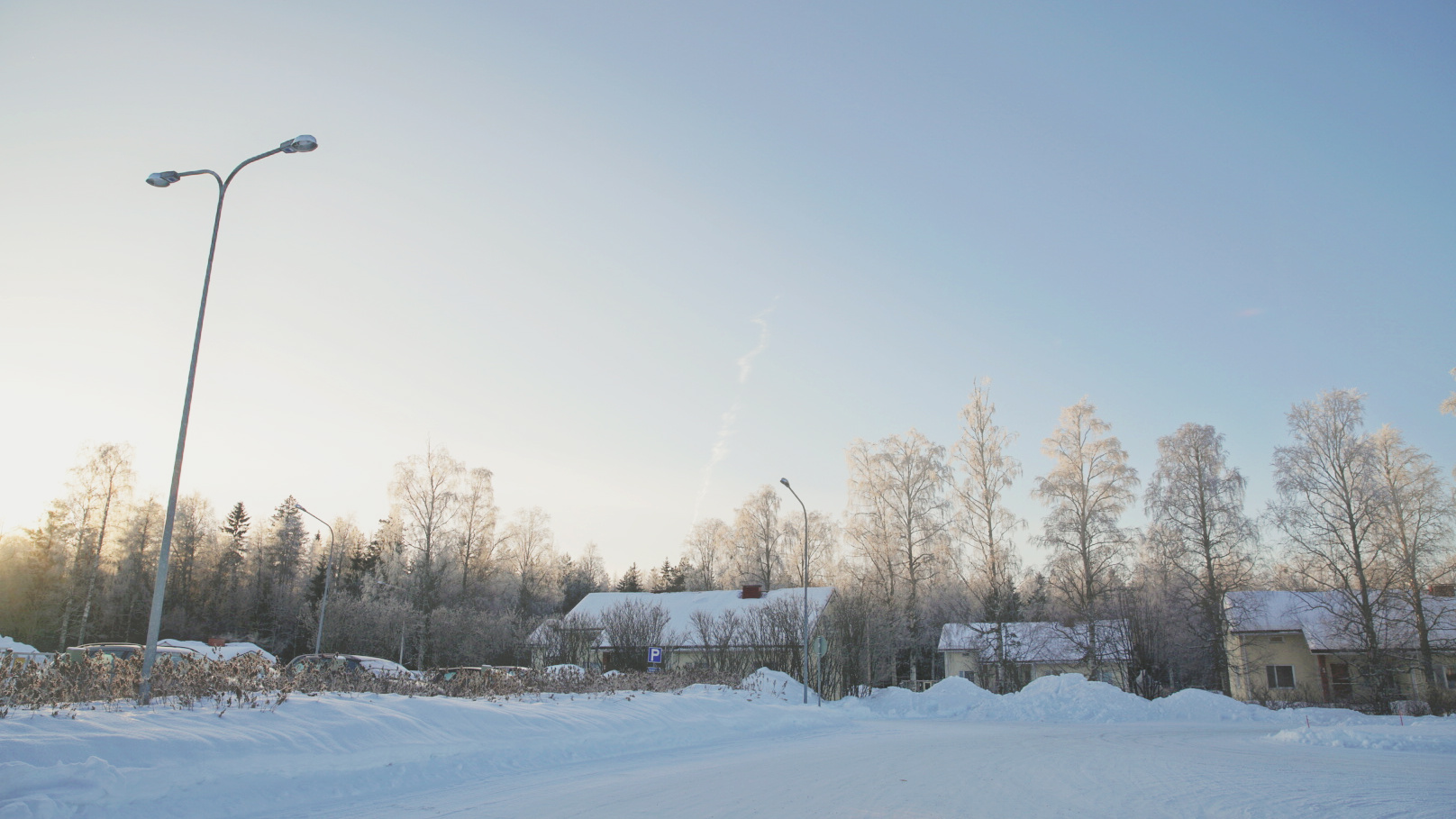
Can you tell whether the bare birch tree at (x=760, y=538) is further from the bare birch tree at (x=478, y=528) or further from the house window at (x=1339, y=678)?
the house window at (x=1339, y=678)

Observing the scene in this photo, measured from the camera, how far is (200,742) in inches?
346

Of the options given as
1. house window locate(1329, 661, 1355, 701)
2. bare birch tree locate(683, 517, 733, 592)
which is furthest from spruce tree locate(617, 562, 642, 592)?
Result: house window locate(1329, 661, 1355, 701)

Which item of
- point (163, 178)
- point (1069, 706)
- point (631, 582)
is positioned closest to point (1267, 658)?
point (1069, 706)

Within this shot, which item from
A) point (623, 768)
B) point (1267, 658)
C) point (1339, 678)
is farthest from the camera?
point (1267, 658)

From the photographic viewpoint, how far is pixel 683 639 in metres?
38.8

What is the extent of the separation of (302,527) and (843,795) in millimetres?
84062

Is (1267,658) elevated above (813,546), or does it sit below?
below

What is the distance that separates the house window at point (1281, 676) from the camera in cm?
3784

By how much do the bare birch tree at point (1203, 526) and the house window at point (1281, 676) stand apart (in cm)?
273

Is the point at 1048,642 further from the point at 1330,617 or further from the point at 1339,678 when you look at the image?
the point at 1339,678

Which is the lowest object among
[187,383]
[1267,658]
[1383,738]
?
[1383,738]

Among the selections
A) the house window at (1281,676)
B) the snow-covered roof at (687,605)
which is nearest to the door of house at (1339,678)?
the house window at (1281,676)

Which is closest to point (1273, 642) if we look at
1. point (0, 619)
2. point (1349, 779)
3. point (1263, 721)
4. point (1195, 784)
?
point (1263, 721)

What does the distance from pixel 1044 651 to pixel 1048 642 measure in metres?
0.56
